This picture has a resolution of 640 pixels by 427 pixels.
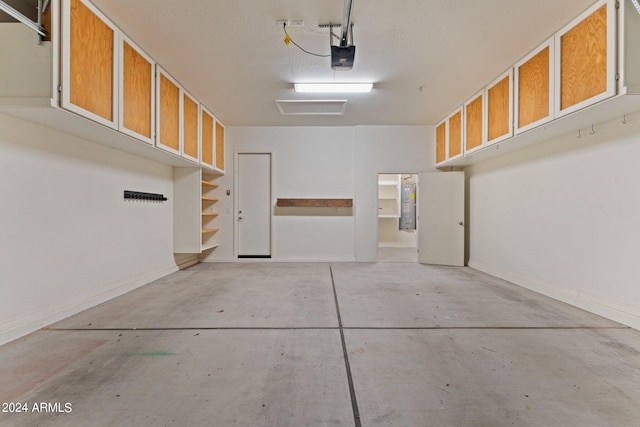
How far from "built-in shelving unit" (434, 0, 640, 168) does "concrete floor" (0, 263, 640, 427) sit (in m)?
1.96

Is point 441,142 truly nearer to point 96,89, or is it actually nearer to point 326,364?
point 326,364

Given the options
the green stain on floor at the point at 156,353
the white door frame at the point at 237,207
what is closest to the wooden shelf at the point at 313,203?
the white door frame at the point at 237,207

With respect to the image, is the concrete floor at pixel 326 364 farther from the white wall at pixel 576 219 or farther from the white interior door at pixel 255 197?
the white interior door at pixel 255 197

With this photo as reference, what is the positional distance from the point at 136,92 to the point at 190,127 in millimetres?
1274

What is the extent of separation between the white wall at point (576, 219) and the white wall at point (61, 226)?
530cm

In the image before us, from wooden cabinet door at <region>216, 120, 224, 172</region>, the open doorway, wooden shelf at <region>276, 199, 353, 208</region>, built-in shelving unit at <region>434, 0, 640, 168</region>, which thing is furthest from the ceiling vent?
the open doorway

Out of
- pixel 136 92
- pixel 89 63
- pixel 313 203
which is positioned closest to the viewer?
pixel 89 63

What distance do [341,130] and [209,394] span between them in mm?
5117

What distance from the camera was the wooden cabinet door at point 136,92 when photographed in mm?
2748

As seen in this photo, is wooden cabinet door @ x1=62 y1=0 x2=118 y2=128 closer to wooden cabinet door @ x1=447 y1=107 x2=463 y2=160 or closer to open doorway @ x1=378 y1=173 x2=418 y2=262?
wooden cabinet door @ x1=447 y1=107 x2=463 y2=160

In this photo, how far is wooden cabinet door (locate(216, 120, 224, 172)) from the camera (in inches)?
210

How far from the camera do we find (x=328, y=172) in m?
5.75

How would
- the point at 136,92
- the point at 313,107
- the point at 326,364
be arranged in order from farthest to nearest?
the point at 313,107 → the point at 136,92 → the point at 326,364

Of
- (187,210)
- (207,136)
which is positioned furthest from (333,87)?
(187,210)
